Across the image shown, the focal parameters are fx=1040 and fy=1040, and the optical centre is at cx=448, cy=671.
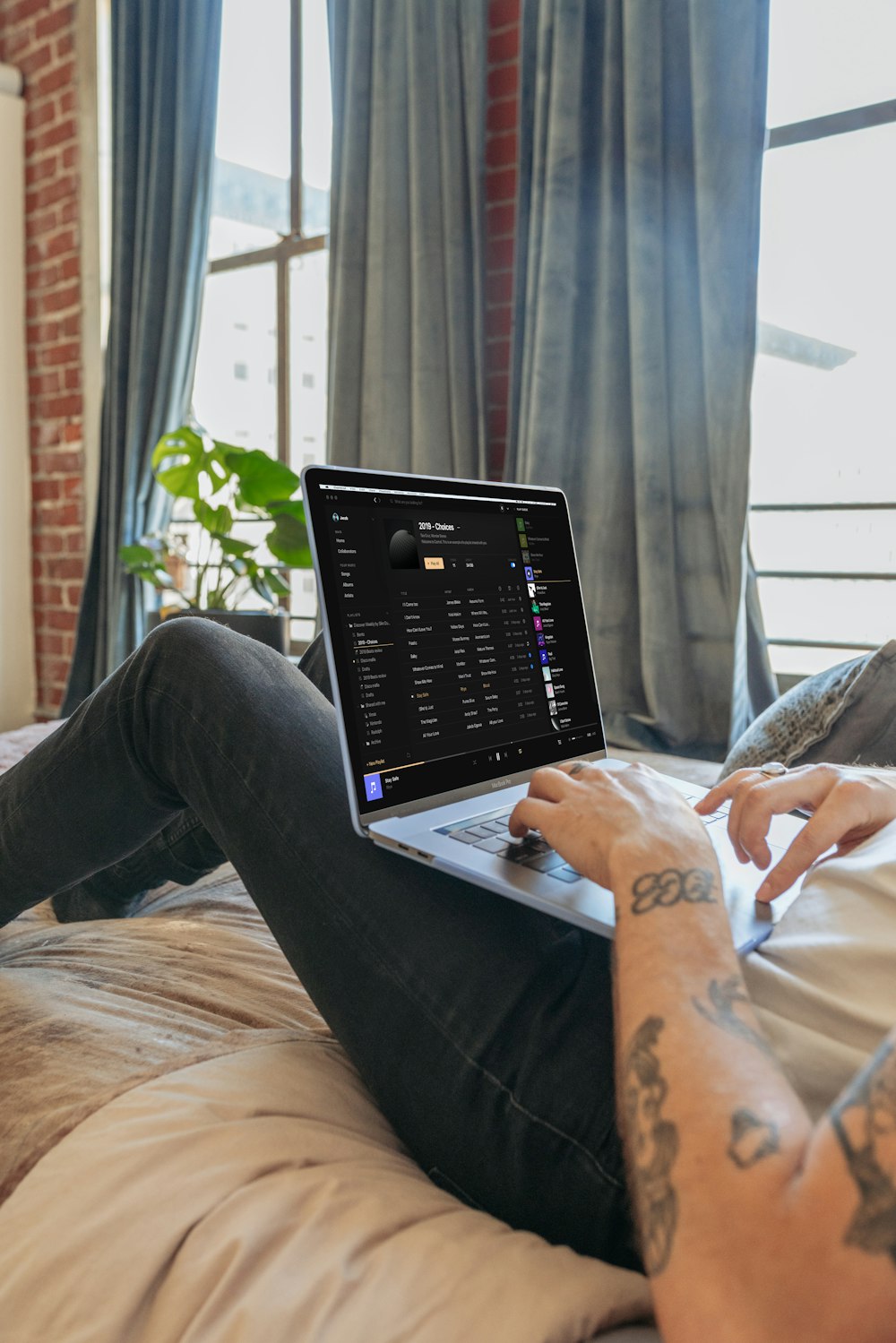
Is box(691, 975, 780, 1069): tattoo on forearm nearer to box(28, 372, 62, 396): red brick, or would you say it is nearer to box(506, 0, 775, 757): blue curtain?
box(506, 0, 775, 757): blue curtain

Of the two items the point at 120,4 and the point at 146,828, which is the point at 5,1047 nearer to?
the point at 146,828

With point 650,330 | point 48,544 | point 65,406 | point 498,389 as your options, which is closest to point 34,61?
point 65,406

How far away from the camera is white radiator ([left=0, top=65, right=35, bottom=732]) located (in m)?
4.12

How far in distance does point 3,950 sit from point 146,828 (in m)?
0.28

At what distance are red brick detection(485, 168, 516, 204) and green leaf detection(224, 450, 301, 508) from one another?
91cm

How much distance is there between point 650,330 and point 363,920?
1.87m

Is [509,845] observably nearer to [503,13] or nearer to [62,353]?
[503,13]

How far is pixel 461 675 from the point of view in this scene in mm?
1026

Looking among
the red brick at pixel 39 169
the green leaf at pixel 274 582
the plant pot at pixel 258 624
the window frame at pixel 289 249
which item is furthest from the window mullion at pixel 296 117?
the plant pot at pixel 258 624

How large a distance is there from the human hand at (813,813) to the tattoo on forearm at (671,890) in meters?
0.14

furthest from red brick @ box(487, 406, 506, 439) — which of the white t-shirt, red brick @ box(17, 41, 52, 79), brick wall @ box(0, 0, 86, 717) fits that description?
red brick @ box(17, 41, 52, 79)

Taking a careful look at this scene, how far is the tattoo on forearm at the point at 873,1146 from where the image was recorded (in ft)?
1.43

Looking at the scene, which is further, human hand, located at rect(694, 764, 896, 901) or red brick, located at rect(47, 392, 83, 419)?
red brick, located at rect(47, 392, 83, 419)

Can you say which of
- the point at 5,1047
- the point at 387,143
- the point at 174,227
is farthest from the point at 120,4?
the point at 5,1047
